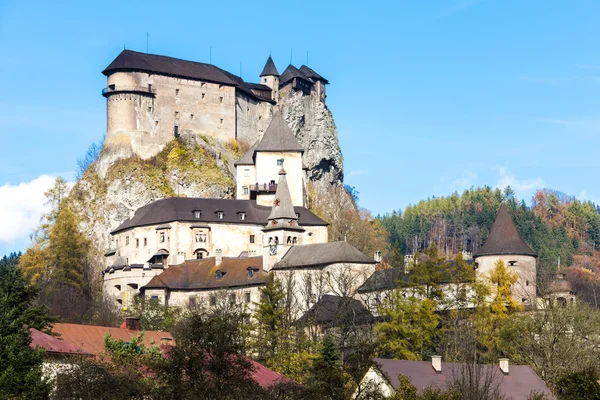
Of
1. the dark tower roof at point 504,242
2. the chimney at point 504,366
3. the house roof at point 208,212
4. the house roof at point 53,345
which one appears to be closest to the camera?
the house roof at point 53,345

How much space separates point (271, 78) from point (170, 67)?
15.8 metres

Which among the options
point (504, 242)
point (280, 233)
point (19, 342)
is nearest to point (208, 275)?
point (280, 233)

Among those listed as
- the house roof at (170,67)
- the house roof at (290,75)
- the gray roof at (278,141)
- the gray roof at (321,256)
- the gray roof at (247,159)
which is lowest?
the gray roof at (321,256)

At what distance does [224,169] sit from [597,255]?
70.3 meters

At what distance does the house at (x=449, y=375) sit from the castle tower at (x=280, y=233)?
34.1m

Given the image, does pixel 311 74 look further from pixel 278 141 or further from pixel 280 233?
pixel 280 233

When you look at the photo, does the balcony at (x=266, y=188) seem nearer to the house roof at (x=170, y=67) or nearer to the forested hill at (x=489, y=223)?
the house roof at (x=170, y=67)

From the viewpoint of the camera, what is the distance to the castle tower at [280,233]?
83750 millimetres

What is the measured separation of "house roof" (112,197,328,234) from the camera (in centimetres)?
9575

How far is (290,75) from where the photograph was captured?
415ft

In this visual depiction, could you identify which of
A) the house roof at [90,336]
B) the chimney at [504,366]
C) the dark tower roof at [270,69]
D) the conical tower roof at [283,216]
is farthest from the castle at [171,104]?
the chimney at [504,366]

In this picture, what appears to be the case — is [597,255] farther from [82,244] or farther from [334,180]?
[82,244]

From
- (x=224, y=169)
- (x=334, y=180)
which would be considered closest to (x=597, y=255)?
(x=334, y=180)

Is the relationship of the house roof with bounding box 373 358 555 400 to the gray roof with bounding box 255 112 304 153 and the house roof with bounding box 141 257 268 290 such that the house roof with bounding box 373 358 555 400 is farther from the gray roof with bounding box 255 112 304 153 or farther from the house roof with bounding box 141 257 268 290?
the gray roof with bounding box 255 112 304 153
